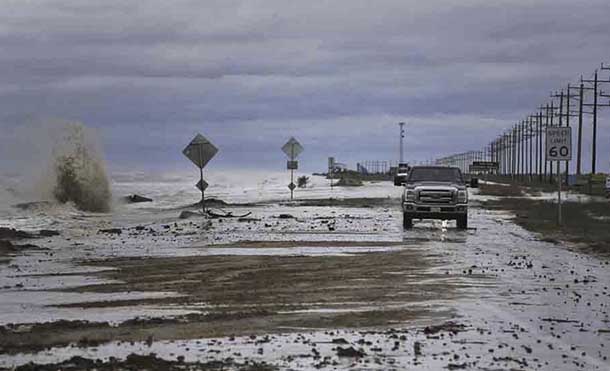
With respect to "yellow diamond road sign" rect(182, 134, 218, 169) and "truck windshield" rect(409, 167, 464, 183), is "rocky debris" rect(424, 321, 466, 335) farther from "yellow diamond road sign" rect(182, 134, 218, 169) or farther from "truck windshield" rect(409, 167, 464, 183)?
"yellow diamond road sign" rect(182, 134, 218, 169)

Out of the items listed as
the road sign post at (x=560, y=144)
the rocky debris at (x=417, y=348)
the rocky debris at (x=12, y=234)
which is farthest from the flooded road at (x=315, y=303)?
the road sign post at (x=560, y=144)

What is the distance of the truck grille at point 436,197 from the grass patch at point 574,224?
2.62m

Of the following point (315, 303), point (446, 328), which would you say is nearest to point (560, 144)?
point (315, 303)

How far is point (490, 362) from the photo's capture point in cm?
893

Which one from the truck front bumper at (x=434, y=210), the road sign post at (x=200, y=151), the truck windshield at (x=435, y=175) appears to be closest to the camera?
the truck front bumper at (x=434, y=210)

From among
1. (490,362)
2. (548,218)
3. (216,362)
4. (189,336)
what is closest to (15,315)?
(189,336)

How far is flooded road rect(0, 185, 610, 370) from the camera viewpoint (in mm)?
9352

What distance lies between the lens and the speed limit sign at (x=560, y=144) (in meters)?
30.4

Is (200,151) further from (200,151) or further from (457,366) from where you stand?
(457,366)

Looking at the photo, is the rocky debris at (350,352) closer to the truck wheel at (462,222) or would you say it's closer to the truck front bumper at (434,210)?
the truck front bumper at (434,210)

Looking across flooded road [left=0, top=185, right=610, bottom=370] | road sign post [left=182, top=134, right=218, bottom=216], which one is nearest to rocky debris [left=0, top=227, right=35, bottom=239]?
flooded road [left=0, top=185, right=610, bottom=370]

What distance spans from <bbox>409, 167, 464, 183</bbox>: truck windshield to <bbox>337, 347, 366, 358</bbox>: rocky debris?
23.6 metres

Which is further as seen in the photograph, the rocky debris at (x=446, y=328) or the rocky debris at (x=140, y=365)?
the rocky debris at (x=446, y=328)

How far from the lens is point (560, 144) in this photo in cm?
3053
